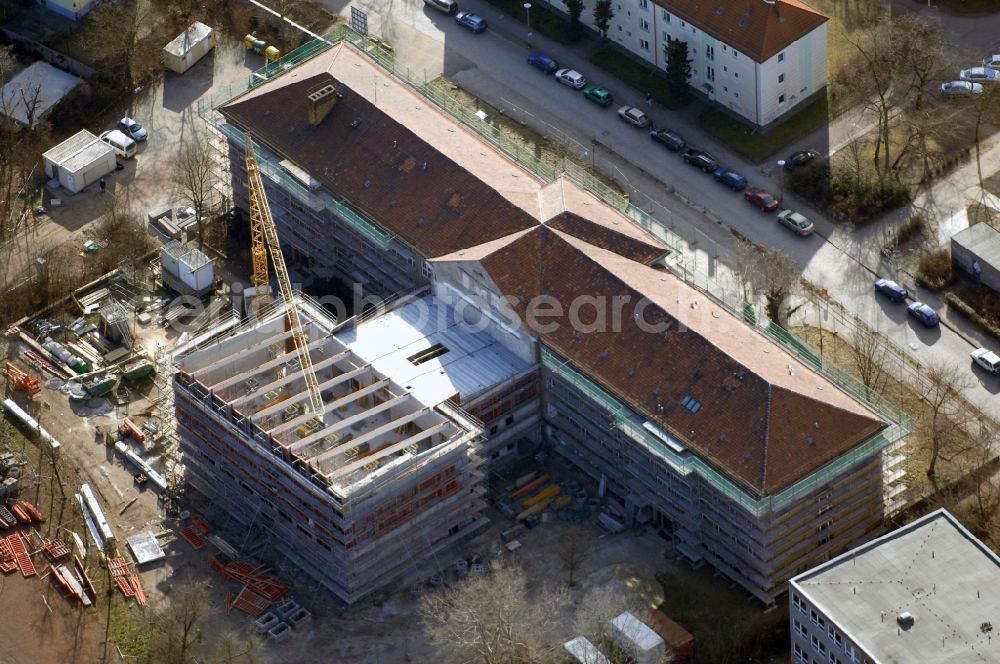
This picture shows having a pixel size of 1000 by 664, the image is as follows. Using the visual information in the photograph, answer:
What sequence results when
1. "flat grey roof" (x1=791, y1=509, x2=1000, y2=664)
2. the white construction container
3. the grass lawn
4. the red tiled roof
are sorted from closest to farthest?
"flat grey roof" (x1=791, y1=509, x2=1000, y2=664), the white construction container, the grass lawn, the red tiled roof

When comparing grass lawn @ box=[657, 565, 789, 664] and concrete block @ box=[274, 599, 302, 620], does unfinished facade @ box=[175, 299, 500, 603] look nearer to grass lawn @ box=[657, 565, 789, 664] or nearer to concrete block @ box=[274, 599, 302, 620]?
concrete block @ box=[274, 599, 302, 620]

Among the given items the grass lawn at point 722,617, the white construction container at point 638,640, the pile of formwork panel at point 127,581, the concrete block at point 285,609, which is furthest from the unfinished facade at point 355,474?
the grass lawn at point 722,617

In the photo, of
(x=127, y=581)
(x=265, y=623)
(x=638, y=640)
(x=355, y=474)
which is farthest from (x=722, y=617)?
(x=127, y=581)

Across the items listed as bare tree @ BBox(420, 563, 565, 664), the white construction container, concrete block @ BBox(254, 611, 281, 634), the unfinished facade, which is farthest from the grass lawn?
concrete block @ BBox(254, 611, 281, 634)

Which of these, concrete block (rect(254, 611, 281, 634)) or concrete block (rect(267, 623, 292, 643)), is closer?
concrete block (rect(267, 623, 292, 643))

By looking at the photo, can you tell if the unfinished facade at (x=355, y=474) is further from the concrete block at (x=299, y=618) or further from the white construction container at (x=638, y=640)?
the white construction container at (x=638, y=640)

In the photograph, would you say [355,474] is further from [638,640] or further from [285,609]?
[638,640]
